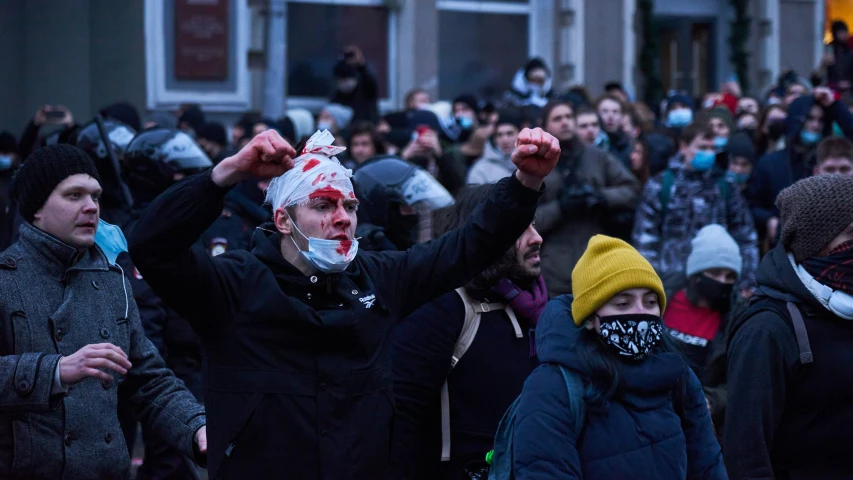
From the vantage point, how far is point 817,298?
4285mm

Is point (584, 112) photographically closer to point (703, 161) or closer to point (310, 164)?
point (703, 161)

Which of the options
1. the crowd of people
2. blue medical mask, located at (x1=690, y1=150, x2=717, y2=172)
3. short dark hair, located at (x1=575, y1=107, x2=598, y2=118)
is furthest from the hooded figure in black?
short dark hair, located at (x1=575, y1=107, x2=598, y2=118)

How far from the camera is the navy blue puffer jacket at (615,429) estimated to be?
11.9ft

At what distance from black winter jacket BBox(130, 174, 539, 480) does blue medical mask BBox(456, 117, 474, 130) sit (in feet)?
31.6

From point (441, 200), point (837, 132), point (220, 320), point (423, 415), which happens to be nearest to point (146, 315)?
point (441, 200)

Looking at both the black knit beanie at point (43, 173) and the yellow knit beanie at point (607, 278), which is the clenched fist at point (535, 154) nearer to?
the yellow knit beanie at point (607, 278)

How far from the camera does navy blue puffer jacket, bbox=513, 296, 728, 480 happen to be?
364cm

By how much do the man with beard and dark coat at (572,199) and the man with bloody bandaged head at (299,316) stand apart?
4085 millimetres

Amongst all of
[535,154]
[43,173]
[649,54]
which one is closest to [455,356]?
[535,154]

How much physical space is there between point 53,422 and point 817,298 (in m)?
2.55

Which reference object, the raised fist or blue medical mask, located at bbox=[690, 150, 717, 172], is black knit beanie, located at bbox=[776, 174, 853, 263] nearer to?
the raised fist

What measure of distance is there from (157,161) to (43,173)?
258 centimetres

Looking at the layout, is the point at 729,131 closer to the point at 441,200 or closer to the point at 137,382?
the point at 441,200

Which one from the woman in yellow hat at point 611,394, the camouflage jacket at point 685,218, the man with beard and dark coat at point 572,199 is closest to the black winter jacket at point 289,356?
the woman in yellow hat at point 611,394
